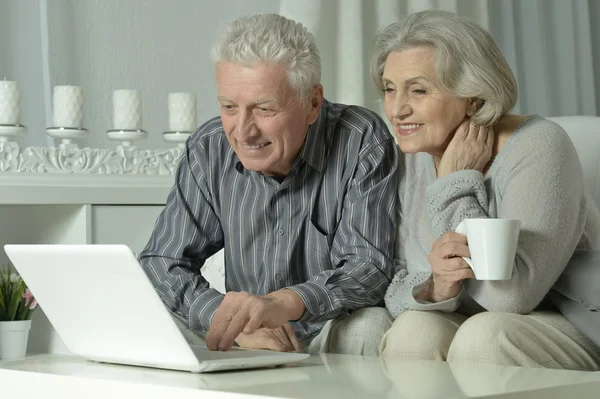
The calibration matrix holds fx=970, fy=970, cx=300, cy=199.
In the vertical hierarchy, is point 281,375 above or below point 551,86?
below

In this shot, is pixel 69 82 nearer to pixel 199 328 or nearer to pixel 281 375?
pixel 199 328

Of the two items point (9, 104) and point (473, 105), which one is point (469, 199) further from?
point (9, 104)

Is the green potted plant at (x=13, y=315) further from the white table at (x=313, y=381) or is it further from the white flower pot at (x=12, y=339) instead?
the white table at (x=313, y=381)

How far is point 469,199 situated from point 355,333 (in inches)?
12.2

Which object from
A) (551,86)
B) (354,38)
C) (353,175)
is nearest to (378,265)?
(353,175)

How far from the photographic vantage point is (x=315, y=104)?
1.88 meters

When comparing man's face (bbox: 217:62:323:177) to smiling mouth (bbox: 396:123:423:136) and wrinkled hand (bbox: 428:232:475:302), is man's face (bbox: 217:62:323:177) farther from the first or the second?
wrinkled hand (bbox: 428:232:475:302)

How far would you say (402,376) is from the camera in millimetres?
1193

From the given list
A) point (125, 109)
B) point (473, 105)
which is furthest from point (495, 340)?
point (125, 109)

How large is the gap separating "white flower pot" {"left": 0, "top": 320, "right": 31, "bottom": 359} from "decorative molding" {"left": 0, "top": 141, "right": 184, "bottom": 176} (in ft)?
1.18

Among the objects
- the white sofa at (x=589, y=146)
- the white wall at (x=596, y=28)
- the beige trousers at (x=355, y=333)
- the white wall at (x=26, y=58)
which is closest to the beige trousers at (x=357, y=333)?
the beige trousers at (x=355, y=333)

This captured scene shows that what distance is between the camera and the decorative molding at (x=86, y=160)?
89.8 inches

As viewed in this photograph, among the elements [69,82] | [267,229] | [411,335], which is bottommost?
[411,335]

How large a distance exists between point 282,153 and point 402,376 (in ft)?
2.34
